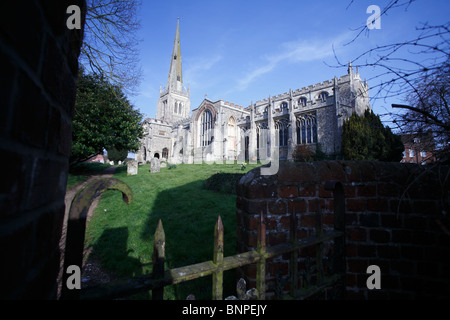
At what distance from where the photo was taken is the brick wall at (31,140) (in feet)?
1.54

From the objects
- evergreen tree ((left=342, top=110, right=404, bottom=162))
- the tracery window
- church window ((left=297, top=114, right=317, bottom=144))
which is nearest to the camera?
evergreen tree ((left=342, top=110, right=404, bottom=162))

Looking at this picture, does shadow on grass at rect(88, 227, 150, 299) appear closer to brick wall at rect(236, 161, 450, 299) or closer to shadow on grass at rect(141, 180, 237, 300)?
shadow on grass at rect(141, 180, 237, 300)

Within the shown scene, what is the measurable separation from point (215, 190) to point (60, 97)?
8.36m

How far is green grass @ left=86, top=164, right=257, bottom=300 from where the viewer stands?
333cm

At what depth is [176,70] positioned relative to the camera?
49.9 metres

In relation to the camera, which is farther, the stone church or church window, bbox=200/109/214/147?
church window, bbox=200/109/214/147

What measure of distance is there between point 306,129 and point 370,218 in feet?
83.9

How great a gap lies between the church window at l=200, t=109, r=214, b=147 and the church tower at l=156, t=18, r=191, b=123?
41.7 ft

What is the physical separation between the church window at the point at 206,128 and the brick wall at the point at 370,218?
105ft

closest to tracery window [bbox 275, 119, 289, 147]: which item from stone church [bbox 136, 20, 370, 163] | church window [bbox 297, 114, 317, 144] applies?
stone church [bbox 136, 20, 370, 163]

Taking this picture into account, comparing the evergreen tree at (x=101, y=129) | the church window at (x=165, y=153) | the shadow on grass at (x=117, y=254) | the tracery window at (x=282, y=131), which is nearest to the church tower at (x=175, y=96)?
the church window at (x=165, y=153)

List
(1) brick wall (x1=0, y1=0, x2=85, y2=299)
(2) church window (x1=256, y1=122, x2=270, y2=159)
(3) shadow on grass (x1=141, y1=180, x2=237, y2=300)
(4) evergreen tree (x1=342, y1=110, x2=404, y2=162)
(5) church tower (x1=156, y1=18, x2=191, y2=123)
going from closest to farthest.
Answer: (1) brick wall (x1=0, y1=0, x2=85, y2=299) < (3) shadow on grass (x1=141, y1=180, x2=237, y2=300) < (4) evergreen tree (x1=342, y1=110, x2=404, y2=162) < (2) church window (x1=256, y1=122, x2=270, y2=159) < (5) church tower (x1=156, y1=18, x2=191, y2=123)

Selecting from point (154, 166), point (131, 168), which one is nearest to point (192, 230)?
point (131, 168)

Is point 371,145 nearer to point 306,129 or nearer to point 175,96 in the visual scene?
point 306,129
